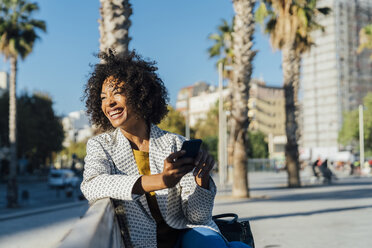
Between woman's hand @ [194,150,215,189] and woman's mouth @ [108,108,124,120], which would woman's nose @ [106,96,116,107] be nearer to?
woman's mouth @ [108,108,124,120]

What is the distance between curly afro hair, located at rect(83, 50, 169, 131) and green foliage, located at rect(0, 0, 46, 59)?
24.7 meters

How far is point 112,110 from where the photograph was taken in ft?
9.84

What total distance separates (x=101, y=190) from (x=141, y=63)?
0.92 m

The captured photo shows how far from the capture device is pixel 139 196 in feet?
8.30

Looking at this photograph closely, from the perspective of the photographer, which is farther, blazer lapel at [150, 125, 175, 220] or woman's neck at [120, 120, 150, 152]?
woman's neck at [120, 120, 150, 152]

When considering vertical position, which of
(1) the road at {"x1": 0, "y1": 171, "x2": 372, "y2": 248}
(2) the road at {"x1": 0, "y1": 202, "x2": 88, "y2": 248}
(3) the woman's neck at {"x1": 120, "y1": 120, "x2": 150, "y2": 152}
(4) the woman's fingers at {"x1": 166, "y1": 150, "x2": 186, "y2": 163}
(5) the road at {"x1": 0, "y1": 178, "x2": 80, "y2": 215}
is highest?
(3) the woman's neck at {"x1": 120, "y1": 120, "x2": 150, "y2": 152}

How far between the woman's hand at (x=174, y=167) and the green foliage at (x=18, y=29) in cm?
2570

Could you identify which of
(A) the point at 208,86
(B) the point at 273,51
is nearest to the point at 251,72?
(B) the point at 273,51

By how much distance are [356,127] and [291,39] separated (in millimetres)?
56110

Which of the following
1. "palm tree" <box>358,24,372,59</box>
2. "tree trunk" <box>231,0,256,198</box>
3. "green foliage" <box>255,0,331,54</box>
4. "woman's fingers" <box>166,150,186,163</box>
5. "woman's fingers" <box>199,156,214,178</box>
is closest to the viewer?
"woman's fingers" <box>166,150,186,163</box>

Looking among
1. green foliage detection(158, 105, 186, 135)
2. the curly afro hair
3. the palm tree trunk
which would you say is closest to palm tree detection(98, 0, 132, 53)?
the curly afro hair

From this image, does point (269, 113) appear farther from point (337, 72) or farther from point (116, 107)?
point (116, 107)

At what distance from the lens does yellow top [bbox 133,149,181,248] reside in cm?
275

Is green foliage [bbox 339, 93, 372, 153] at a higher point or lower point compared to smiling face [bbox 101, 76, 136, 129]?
higher
